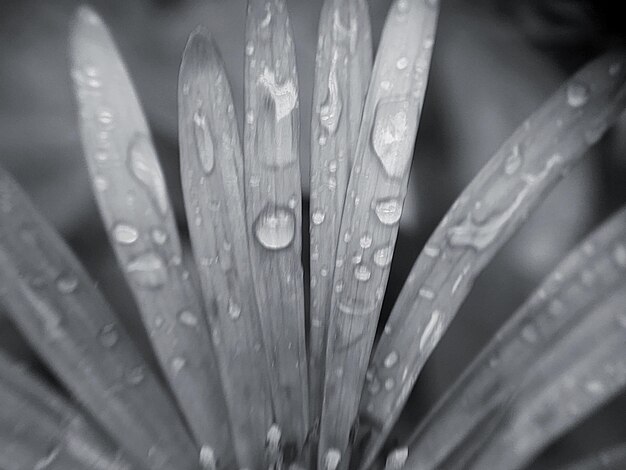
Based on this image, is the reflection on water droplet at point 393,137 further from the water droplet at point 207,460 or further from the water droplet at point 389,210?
the water droplet at point 207,460

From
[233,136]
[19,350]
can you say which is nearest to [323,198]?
[233,136]

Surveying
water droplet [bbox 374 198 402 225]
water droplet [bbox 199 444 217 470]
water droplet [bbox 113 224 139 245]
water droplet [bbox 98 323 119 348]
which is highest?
water droplet [bbox 374 198 402 225]

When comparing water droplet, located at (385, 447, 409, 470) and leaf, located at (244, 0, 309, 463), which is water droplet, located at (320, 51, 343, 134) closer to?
leaf, located at (244, 0, 309, 463)

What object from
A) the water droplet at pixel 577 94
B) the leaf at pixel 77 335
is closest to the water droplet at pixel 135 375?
the leaf at pixel 77 335

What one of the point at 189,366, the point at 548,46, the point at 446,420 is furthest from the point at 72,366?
the point at 548,46

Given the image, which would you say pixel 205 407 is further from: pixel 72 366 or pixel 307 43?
pixel 307 43

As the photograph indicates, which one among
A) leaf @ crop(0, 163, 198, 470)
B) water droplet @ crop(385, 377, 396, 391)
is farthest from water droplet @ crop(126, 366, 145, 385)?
water droplet @ crop(385, 377, 396, 391)

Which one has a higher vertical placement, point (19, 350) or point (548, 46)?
point (548, 46)
